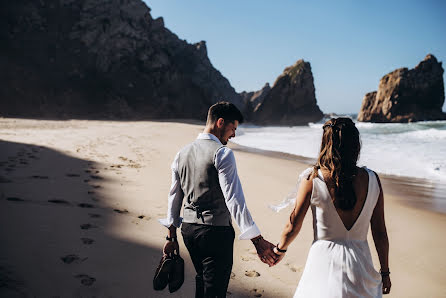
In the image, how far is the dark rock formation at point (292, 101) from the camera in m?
87.2

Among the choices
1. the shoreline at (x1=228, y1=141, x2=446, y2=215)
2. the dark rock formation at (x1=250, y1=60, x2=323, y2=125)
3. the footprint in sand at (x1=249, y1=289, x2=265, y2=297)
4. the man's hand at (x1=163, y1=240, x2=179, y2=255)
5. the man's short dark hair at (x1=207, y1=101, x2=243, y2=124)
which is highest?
the dark rock formation at (x1=250, y1=60, x2=323, y2=125)

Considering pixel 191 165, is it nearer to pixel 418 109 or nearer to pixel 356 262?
pixel 356 262

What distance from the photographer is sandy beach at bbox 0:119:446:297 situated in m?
2.82

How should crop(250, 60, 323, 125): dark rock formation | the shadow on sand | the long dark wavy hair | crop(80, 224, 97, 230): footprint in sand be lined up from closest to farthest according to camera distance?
the long dark wavy hair → the shadow on sand → crop(80, 224, 97, 230): footprint in sand → crop(250, 60, 323, 125): dark rock formation

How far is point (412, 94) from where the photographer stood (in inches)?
2913

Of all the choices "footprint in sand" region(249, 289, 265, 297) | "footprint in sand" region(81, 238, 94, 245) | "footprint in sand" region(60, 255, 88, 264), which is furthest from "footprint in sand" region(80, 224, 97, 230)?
"footprint in sand" region(249, 289, 265, 297)

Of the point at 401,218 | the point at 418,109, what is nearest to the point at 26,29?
the point at 401,218

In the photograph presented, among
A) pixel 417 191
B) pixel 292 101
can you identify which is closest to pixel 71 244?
pixel 417 191

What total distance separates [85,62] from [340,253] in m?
45.8

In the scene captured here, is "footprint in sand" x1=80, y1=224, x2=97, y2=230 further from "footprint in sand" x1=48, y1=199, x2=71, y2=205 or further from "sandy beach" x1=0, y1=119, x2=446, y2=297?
"footprint in sand" x1=48, y1=199, x2=71, y2=205

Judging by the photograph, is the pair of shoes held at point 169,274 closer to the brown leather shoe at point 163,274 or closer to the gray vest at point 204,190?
the brown leather shoe at point 163,274

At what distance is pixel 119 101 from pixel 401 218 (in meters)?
41.5

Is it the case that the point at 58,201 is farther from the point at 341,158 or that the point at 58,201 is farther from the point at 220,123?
the point at 341,158

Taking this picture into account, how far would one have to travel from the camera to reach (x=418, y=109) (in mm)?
74562
